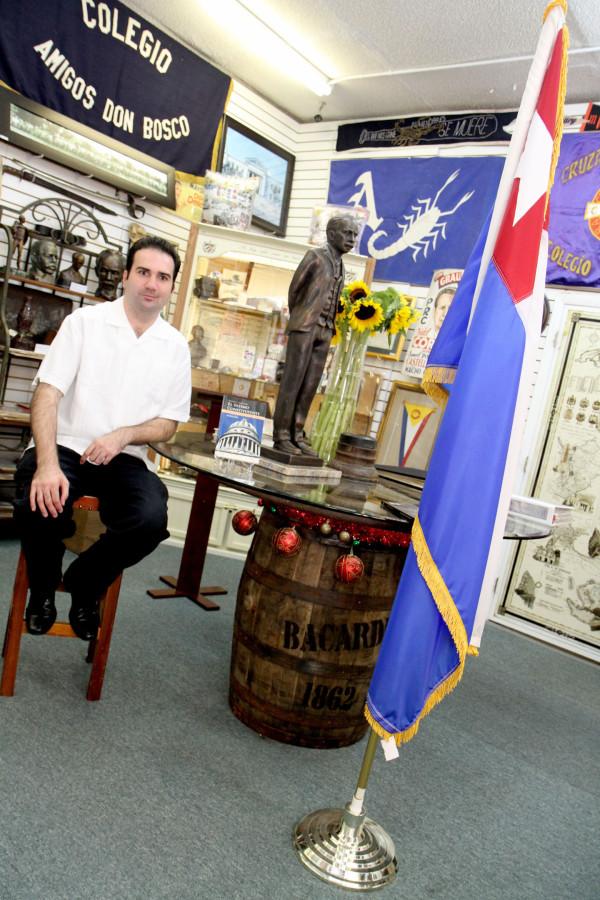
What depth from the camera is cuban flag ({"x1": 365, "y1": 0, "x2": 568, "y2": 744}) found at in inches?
74.0

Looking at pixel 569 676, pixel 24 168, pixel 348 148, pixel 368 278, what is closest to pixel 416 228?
pixel 368 278

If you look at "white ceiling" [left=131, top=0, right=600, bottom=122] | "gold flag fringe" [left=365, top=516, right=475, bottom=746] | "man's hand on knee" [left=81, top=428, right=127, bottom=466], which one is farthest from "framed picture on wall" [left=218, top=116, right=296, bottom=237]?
"gold flag fringe" [left=365, top=516, right=475, bottom=746]

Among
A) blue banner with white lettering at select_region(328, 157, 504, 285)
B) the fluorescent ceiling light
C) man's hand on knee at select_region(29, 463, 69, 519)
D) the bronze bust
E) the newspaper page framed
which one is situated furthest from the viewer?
blue banner with white lettering at select_region(328, 157, 504, 285)

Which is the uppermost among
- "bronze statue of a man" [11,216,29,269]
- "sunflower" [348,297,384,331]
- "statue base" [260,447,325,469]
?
"bronze statue of a man" [11,216,29,269]

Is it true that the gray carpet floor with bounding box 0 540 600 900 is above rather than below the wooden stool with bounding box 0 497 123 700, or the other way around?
below

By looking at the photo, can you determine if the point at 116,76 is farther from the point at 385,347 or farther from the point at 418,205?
the point at 385,347

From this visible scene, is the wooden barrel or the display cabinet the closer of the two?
A: the wooden barrel

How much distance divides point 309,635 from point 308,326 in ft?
3.73

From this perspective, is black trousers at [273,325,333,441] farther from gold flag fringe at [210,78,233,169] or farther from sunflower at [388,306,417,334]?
gold flag fringe at [210,78,233,169]

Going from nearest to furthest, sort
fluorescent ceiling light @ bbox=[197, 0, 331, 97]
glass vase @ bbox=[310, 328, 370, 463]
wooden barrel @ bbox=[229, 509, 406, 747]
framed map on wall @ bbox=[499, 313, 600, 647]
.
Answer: wooden barrel @ bbox=[229, 509, 406, 747] < glass vase @ bbox=[310, 328, 370, 463] < fluorescent ceiling light @ bbox=[197, 0, 331, 97] < framed map on wall @ bbox=[499, 313, 600, 647]

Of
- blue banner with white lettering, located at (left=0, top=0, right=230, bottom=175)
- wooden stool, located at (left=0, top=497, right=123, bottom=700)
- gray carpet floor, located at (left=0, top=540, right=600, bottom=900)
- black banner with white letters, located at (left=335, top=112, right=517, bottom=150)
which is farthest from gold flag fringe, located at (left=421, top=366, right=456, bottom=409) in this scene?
black banner with white letters, located at (left=335, top=112, right=517, bottom=150)

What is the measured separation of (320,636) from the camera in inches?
98.7

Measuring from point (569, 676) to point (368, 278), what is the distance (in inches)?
122

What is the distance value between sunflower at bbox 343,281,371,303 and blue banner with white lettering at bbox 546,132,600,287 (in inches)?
100
